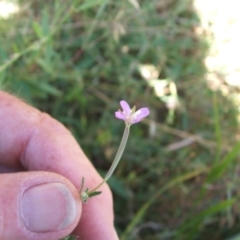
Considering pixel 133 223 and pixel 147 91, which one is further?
pixel 147 91

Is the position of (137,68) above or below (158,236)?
above

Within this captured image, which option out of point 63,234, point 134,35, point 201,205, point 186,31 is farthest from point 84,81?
point 63,234

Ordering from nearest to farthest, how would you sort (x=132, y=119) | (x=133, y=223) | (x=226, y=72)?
(x=132, y=119), (x=133, y=223), (x=226, y=72)

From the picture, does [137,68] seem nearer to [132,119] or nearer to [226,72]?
[226,72]

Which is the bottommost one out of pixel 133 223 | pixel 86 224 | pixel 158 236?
pixel 158 236

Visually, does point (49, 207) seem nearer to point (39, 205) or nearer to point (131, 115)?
point (39, 205)

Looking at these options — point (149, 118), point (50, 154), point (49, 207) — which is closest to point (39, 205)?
point (49, 207)

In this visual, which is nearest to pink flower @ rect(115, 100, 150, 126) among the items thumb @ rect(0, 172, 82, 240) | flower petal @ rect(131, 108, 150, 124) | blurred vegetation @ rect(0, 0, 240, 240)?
flower petal @ rect(131, 108, 150, 124)

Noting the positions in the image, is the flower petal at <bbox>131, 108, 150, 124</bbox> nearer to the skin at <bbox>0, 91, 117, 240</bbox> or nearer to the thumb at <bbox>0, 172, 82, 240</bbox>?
the thumb at <bbox>0, 172, 82, 240</bbox>

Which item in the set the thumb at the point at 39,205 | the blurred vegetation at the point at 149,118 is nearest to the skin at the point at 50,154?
the thumb at the point at 39,205
